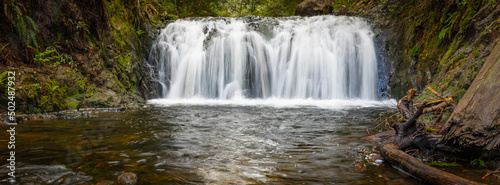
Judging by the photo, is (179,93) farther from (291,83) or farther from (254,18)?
(254,18)

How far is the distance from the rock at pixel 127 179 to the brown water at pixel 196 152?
69mm

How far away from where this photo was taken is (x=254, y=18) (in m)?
15.1

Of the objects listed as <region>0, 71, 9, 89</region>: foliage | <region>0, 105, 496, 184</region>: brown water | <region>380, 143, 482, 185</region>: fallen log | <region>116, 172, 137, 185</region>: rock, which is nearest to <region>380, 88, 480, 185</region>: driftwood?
<region>380, 143, 482, 185</region>: fallen log

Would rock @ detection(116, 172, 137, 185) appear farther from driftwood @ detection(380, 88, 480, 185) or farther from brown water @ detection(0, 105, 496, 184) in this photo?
driftwood @ detection(380, 88, 480, 185)

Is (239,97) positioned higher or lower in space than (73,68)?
lower

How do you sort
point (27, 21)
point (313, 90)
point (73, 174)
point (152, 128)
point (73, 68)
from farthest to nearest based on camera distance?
1. point (313, 90)
2. point (73, 68)
3. point (27, 21)
4. point (152, 128)
5. point (73, 174)

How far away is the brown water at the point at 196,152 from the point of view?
3059mm

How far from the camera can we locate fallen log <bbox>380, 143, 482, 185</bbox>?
2.39 metres

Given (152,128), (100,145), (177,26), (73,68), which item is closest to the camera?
(100,145)

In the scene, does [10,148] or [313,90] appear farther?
[313,90]

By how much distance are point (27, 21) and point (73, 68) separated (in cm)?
166

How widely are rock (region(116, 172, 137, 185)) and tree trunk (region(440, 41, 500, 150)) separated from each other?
311 cm

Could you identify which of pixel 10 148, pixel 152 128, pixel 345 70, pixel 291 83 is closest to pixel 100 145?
pixel 10 148

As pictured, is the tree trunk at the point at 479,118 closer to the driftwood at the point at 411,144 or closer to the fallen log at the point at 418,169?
the driftwood at the point at 411,144
